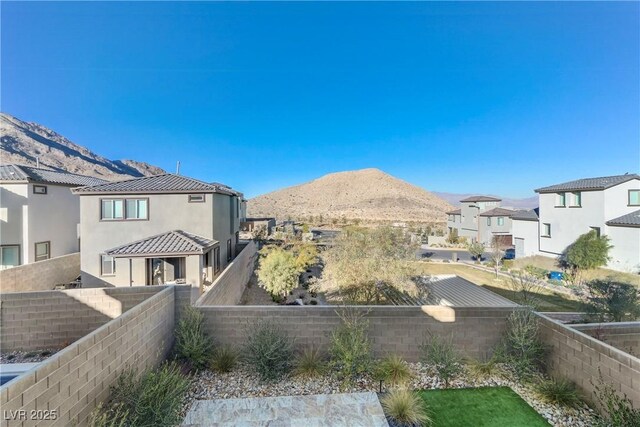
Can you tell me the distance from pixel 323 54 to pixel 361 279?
2145 centimetres

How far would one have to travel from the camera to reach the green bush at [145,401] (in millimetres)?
4516

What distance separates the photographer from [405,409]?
5.59 m

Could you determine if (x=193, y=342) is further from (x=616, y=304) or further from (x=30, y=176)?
(x=30, y=176)

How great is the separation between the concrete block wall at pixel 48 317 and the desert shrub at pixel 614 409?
12.1m

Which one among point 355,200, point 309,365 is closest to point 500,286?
point 309,365

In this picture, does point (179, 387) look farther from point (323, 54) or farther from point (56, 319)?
point (323, 54)

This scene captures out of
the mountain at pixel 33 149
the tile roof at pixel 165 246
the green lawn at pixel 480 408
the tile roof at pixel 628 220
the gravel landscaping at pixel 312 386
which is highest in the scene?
the mountain at pixel 33 149

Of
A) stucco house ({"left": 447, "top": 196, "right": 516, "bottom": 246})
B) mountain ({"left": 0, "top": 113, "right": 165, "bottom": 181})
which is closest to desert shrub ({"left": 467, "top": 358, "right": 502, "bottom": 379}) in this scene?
stucco house ({"left": 447, "top": 196, "right": 516, "bottom": 246})

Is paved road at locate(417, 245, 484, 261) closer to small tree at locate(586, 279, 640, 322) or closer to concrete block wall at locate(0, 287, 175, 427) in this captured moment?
small tree at locate(586, 279, 640, 322)

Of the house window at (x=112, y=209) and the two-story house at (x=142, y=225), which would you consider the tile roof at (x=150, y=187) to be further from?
the house window at (x=112, y=209)

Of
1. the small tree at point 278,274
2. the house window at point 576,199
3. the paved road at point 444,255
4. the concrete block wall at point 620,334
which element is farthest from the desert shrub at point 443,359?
the house window at point 576,199

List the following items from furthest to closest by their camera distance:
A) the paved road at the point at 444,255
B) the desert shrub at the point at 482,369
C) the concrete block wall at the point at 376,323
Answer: the paved road at the point at 444,255 < the concrete block wall at the point at 376,323 < the desert shrub at the point at 482,369

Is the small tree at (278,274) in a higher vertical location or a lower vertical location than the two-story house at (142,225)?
lower

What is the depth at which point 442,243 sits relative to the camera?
38906 mm
